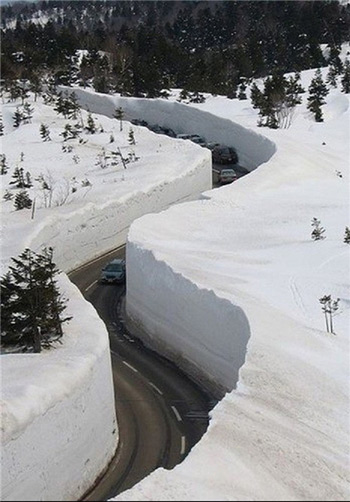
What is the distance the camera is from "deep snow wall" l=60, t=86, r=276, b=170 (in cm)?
5512

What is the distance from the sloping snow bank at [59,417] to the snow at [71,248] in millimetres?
24

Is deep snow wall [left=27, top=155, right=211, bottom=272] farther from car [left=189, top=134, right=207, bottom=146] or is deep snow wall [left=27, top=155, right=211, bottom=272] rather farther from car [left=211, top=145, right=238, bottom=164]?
car [left=189, top=134, right=207, bottom=146]

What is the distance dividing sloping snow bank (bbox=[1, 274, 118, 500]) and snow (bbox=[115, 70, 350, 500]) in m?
3.45

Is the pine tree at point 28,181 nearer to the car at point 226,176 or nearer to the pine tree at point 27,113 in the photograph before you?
the car at point 226,176

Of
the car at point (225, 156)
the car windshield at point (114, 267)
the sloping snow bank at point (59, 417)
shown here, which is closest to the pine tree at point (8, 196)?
the car windshield at point (114, 267)

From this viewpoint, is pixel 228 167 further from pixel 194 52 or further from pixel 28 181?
pixel 194 52

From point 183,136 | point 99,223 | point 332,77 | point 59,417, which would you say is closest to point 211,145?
point 183,136

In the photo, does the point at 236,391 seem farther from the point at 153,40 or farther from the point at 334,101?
the point at 153,40

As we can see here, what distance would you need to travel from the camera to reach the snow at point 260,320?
45.3 feet

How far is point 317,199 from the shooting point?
41000 mm

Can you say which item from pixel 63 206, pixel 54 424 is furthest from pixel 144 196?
pixel 54 424

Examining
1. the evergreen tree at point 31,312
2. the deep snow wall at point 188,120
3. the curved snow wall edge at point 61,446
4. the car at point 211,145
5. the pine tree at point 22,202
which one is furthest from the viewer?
the car at point 211,145

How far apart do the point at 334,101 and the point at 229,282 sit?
47769mm

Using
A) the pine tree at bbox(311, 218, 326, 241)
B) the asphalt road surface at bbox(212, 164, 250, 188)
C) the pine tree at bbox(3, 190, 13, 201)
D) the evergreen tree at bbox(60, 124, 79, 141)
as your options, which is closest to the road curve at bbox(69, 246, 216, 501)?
the pine tree at bbox(311, 218, 326, 241)
